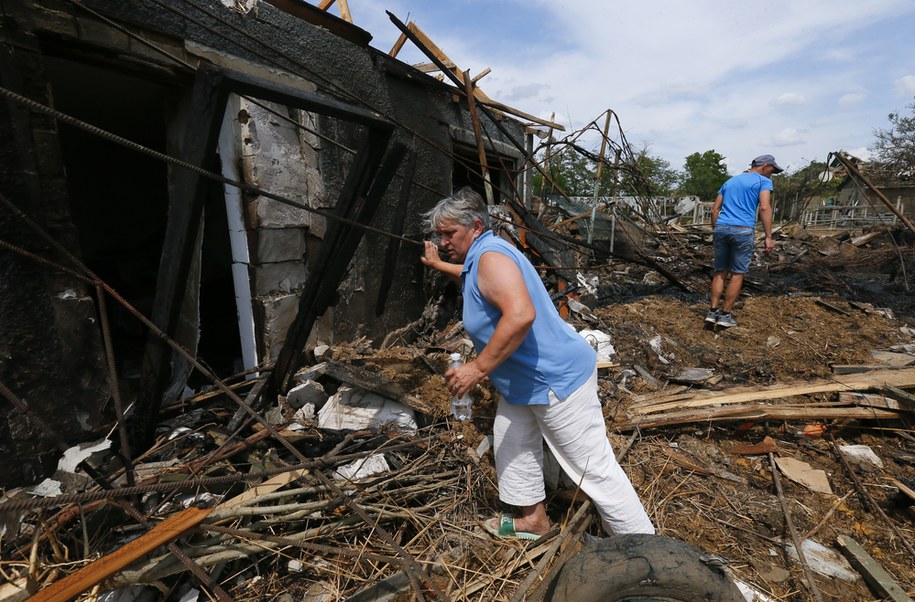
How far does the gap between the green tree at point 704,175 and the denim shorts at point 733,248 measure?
4209cm

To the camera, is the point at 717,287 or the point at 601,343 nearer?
the point at 601,343

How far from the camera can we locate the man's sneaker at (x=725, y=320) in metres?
5.40

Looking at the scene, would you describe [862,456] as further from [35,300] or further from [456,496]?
[35,300]

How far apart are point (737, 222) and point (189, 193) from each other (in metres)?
5.48

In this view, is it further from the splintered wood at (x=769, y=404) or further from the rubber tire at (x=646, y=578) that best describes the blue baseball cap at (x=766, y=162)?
the rubber tire at (x=646, y=578)

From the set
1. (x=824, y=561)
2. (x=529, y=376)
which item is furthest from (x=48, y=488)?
(x=824, y=561)

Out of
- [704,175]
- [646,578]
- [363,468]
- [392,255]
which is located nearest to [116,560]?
[363,468]

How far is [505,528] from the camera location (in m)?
2.40

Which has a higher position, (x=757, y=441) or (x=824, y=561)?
(x=757, y=441)

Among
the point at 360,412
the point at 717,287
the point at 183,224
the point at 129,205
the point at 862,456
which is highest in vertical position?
the point at 717,287

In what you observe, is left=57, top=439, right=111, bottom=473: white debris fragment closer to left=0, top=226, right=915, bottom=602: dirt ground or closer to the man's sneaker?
left=0, top=226, right=915, bottom=602: dirt ground

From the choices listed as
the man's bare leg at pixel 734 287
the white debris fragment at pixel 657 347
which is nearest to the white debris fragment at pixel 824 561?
the white debris fragment at pixel 657 347

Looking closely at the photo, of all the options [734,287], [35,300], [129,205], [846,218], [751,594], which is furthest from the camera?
[846,218]

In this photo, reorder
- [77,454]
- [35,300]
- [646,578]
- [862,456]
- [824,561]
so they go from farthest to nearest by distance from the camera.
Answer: [862,456] → [77,454] → [35,300] → [824,561] → [646,578]
